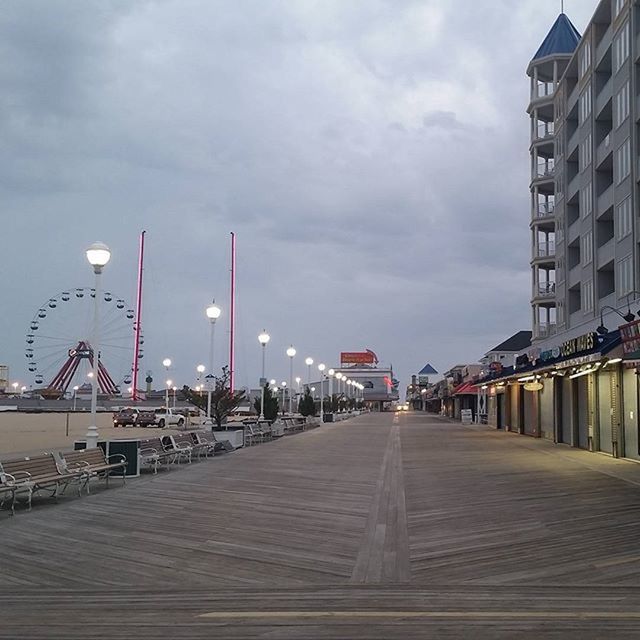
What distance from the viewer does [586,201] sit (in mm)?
39406

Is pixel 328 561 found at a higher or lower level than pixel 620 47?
lower

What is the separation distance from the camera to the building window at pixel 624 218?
1253 inches

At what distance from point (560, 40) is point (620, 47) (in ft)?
77.7

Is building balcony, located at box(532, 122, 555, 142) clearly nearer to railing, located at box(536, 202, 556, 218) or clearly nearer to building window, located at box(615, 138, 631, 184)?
railing, located at box(536, 202, 556, 218)

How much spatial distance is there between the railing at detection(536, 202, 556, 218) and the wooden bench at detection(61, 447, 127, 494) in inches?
1840

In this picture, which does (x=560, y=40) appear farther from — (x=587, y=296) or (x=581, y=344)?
(x=581, y=344)

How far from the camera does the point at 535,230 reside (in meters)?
57.2

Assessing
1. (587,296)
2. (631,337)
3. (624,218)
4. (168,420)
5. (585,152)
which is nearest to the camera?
(631,337)

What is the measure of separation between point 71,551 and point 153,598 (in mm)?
2376

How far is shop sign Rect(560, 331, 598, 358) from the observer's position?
19234 millimetres

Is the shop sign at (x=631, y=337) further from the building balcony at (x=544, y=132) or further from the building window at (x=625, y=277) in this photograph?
the building balcony at (x=544, y=132)

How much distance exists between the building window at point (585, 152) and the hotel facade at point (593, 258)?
5 cm

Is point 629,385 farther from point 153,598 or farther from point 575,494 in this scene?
point 153,598

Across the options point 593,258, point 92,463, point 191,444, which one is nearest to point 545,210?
point 593,258
